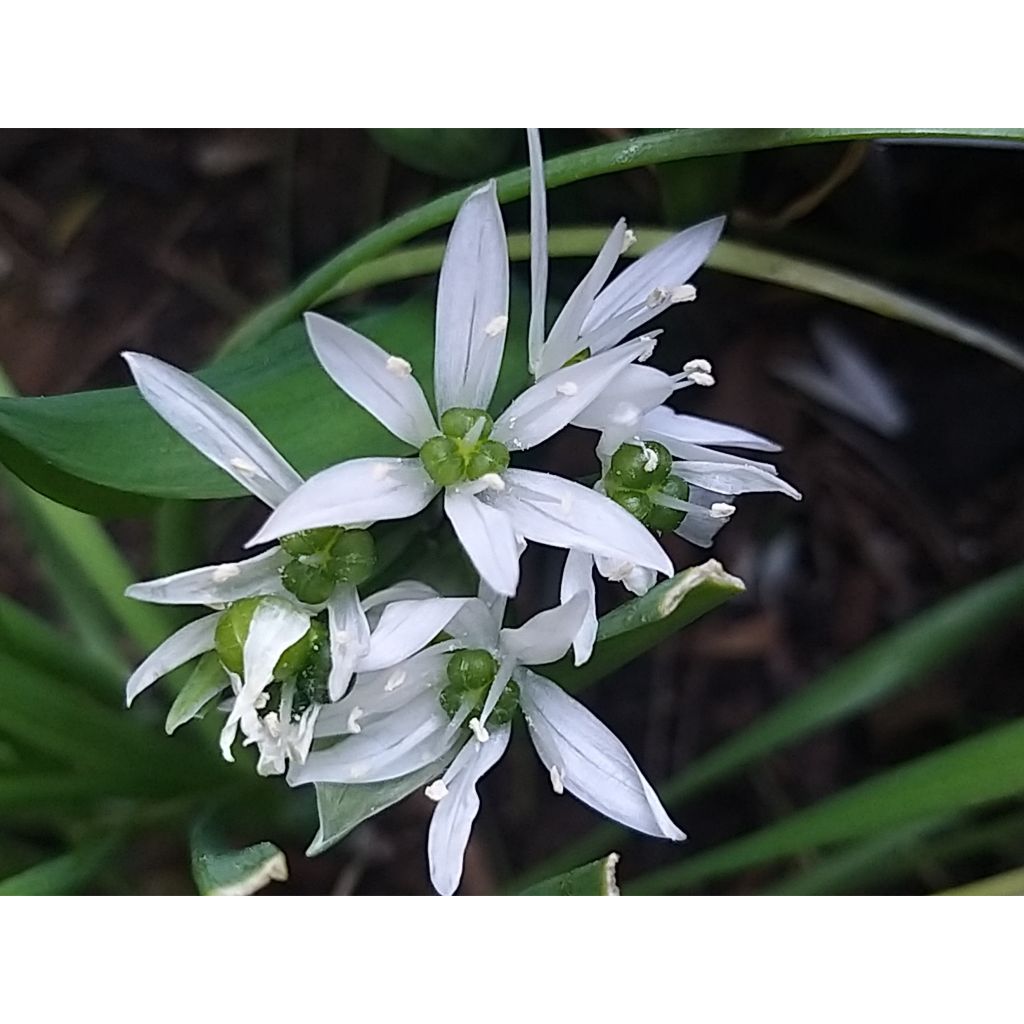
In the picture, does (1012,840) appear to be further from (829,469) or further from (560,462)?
(560,462)

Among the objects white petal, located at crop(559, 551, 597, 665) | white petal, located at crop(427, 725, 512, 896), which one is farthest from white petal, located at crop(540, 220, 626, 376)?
white petal, located at crop(427, 725, 512, 896)

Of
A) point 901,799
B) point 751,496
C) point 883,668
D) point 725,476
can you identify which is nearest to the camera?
point 725,476

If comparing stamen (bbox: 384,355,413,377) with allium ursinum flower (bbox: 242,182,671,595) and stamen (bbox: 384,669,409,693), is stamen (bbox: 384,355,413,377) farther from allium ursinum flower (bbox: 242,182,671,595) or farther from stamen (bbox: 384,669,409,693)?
stamen (bbox: 384,669,409,693)

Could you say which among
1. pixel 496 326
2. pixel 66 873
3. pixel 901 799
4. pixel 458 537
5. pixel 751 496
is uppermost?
pixel 496 326

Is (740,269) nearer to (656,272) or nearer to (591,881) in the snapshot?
(656,272)

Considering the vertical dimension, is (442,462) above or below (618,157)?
below

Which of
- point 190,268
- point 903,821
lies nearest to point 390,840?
point 903,821

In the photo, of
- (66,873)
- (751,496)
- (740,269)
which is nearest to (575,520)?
(740,269)
